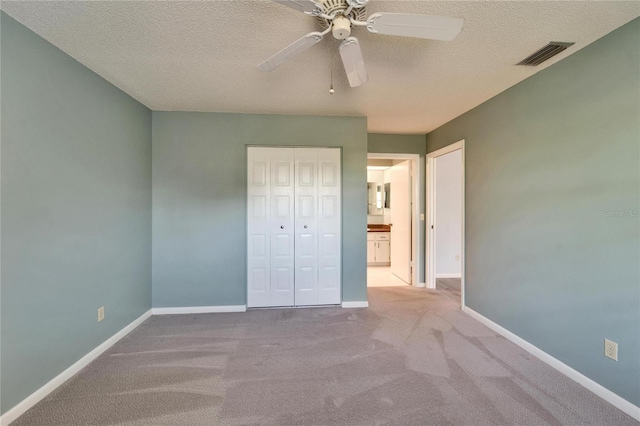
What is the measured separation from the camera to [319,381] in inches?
79.2

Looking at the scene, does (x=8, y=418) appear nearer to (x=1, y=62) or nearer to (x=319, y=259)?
(x=1, y=62)

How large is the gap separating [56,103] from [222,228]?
6.01ft

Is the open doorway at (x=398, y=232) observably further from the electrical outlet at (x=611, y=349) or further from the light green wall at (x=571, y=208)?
the electrical outlet at (x=611, y=349)

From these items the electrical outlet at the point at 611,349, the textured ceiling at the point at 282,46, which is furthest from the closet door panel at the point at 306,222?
the electrical outlet at the point at 611,349

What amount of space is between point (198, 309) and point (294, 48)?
3.05m

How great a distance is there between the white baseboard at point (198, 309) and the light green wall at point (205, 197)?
0.16 feet

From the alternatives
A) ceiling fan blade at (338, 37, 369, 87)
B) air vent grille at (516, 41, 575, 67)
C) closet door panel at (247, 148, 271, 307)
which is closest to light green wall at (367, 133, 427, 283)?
closet door panel at (247, 148, 271, 307)

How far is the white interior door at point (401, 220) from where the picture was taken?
4.50 m

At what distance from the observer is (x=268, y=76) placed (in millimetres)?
2418

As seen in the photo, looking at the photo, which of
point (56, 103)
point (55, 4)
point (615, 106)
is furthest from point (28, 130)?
point (615, 106)

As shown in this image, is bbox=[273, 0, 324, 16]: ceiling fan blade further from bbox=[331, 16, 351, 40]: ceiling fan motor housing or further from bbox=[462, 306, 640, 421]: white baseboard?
bbox=[462, 306, 640, 421]: white baseboard

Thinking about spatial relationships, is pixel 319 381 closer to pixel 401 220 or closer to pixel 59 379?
pixel 59 379

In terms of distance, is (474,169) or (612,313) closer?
(612,313)

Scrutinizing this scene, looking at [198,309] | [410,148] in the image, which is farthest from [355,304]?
[410,148]
